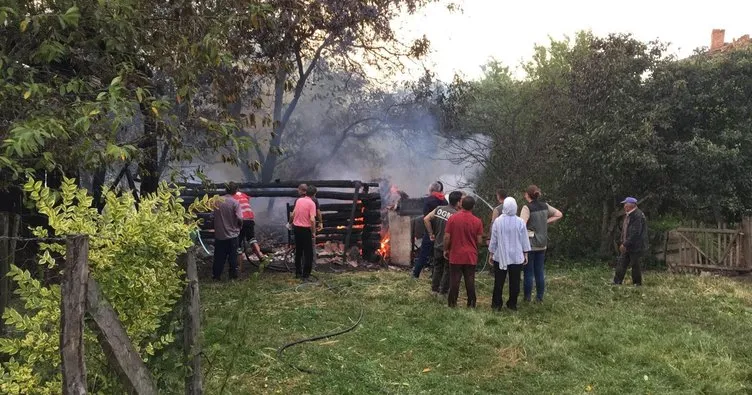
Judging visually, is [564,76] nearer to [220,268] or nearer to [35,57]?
[220,268]

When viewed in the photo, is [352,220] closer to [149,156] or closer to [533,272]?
[533,272]

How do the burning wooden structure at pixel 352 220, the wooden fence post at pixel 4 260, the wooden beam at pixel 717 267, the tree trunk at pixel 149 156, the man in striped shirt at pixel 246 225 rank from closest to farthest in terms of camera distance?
the wooden fence post at pixel 4 260
the tree trunk at pixel 149 156
the man in striped shirt at pixel 246 225
the wooden beam at pixel 717 267
the burning wooden structure at pixel 352 220

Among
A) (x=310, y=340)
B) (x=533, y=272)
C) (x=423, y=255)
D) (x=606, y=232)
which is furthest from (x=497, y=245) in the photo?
(x=606, y=232)

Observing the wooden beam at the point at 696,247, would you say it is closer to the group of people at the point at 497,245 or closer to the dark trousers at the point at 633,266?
the dark trousers at the point at 633,266

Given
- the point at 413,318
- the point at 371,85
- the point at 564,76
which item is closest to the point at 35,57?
the point at 413,318

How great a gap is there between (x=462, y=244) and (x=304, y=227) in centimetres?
329

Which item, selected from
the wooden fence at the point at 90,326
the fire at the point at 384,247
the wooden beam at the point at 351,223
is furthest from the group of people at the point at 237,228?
the wooden fence at the point at 90,326

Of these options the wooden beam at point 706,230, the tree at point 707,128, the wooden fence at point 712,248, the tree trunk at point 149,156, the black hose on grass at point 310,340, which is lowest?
the black hose on grass at point 310,340

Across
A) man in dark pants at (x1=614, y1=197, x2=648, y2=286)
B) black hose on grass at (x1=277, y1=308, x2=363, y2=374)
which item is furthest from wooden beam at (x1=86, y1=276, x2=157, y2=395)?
man in dark pants at (x1=614, y1=197, x2=648, y2=286)

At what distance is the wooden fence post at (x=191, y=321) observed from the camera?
3.18 meters

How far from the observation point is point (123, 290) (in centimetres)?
287

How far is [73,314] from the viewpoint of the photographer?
239 centimetres

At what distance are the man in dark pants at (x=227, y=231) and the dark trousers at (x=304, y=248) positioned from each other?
1.09 m

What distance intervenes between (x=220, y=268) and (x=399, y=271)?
12.3 ft
